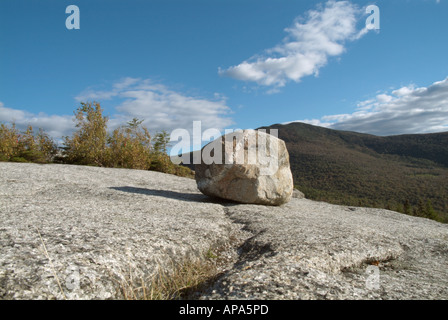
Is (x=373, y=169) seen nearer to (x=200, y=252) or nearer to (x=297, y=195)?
(x=297, y=195)

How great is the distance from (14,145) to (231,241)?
20772mm

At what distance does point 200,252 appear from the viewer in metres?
5.07

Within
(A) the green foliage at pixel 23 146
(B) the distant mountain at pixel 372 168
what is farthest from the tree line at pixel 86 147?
(B) the distant mountain at pixel 372 168

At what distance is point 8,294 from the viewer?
2898mm

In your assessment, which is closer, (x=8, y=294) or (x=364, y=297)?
(x=8, y=294)

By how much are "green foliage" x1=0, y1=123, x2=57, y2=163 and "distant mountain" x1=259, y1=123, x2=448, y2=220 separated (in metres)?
40.0

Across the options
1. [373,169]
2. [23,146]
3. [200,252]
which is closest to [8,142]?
[23,146]

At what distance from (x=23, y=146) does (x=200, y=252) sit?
21.3 meters

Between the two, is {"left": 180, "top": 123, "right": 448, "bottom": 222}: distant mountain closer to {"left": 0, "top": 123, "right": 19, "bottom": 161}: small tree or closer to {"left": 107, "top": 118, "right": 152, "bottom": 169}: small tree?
{"left": 107, "top": 118, "right": 152, "bottom": 169}: small tree

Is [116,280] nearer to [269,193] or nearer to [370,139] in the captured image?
[269,193]

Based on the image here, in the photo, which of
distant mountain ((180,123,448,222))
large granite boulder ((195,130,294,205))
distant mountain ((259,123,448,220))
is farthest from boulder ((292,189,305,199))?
distant mountain ((259,123,448,220))

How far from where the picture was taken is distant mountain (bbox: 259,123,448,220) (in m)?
57.9

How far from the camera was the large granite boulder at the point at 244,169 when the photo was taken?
1004cm
